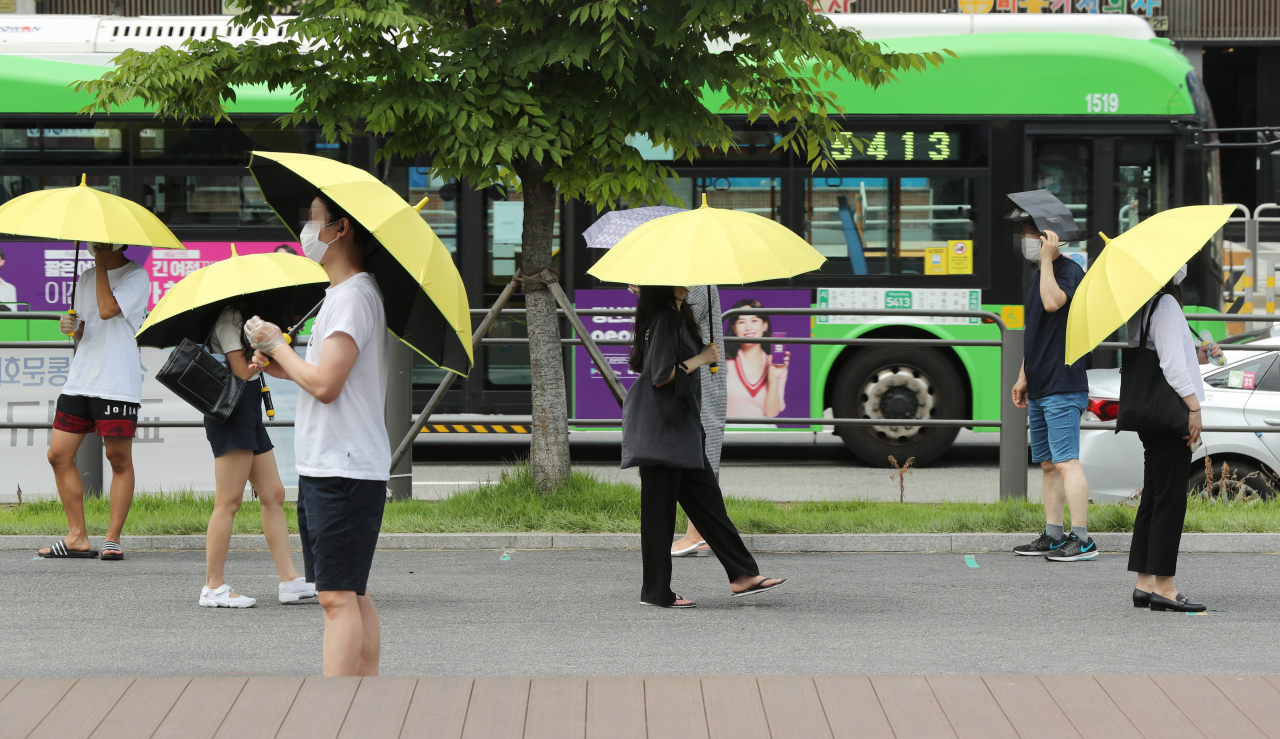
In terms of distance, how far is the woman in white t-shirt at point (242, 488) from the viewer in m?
5.79

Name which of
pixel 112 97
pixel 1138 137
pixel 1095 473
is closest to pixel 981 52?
pixel 1138 137

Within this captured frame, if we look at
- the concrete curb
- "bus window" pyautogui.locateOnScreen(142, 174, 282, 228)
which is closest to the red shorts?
the concrete curb

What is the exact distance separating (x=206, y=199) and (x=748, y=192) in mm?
4649

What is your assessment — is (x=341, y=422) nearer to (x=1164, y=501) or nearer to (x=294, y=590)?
(x=294, y=590)

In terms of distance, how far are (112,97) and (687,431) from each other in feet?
13.8

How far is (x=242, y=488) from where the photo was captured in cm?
589

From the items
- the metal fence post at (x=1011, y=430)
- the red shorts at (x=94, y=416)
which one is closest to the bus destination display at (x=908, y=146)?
the metal fence post at (x=1011, y=430)

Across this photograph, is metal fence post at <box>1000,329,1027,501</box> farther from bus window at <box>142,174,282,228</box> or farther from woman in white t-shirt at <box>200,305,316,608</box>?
bus window at <box>142,174,282,228</box>

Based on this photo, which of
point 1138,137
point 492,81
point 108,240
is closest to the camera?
point 108,240

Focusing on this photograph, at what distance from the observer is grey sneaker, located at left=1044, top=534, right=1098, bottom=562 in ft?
23.4

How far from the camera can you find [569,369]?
36.6ft

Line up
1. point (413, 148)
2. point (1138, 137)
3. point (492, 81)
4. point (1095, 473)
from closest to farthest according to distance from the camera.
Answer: point (492, 81), point (413, 148), point (1095, 473), point (1138, 137)

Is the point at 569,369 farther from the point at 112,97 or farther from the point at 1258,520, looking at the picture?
the point at 1258,520

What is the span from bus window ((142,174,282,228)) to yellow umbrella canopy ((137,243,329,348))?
6073 millimetres
